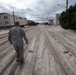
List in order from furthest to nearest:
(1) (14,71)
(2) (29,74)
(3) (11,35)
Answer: (3) (11,35) → (1) (14,71) → (2) (29,74)

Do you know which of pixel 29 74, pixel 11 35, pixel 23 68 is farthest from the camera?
pixel 11 35

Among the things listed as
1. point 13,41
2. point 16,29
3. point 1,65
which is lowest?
point 1,65

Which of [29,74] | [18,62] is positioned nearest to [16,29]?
Result: [18,62]

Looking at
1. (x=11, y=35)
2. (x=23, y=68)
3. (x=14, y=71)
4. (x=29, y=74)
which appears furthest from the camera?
(x=11, y=35)

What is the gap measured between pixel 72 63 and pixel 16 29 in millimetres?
3002

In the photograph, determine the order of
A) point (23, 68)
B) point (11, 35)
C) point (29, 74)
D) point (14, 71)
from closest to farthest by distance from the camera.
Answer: point (29, 74)
point (14, 71)
point (23, 68)
point (11, 35)

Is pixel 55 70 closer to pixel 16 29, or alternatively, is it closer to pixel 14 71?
pixel 14 71

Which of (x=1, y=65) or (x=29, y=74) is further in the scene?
(x=1, y=65)

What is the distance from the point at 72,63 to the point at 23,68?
2255 mm

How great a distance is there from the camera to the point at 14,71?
4609mm

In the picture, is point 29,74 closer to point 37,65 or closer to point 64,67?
point 37,65

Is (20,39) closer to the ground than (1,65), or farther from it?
farther from it

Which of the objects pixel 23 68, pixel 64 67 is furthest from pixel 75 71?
pixel 23 68

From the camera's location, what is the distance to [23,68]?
16.1 feet
